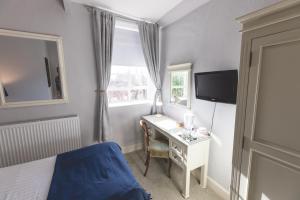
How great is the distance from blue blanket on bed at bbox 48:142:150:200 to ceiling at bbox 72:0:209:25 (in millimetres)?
2121

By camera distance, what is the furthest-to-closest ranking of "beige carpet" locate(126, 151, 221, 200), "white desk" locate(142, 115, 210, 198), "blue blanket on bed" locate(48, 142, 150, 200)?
"beige carpet" locate(126, 151, 221, 200)
"white desk" locate(142, 115, 210, 198)
"blue blanket on bed" locate(48, 142, 150, 200)

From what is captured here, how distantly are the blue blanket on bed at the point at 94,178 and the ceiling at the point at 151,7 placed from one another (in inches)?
83.5

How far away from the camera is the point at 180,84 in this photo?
246 cm

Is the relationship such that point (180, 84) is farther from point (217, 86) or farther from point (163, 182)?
point (163, 182)

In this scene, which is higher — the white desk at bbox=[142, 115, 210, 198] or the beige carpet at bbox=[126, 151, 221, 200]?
the white desk at bbox=[142, 115, 210, 198]

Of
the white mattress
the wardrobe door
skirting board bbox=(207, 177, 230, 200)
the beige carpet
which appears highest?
the wardrobe door

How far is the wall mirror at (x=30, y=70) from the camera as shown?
1.83 meters

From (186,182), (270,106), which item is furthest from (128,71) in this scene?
(270,106)

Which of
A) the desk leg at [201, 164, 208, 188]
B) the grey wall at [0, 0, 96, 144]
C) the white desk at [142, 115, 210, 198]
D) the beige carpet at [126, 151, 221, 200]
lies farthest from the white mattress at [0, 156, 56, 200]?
the desk leg at [201, 164, 208, 188]

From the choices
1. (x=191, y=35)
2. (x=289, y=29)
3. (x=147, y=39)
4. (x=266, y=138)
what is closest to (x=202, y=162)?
(x=266, y=138)

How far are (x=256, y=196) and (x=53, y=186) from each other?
65.4 inches

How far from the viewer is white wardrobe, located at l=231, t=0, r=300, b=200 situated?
85 centimetres

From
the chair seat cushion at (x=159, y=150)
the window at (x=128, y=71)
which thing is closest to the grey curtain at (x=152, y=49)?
the window at (x=128, y=71)

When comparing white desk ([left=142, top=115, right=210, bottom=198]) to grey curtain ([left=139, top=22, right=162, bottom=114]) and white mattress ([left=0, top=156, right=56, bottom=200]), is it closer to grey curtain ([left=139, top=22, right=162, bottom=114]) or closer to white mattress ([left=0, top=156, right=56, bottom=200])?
grey curtain ([left=139, top=22, right=162, bottom=114])
